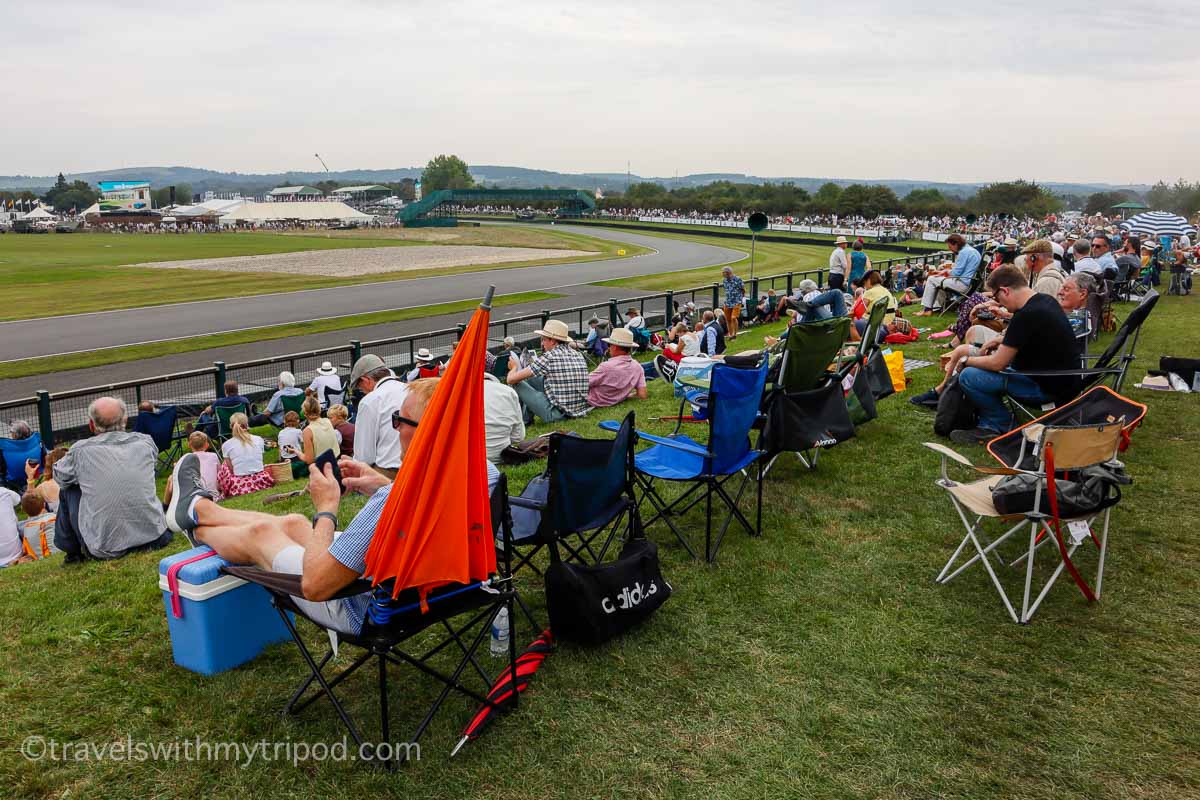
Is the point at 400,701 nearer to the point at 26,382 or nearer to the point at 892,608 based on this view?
the point at 892,608

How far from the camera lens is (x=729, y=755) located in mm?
3635

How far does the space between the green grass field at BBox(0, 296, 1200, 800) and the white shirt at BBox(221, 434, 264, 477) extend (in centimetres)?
349

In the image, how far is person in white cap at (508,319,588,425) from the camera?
32.0 feet

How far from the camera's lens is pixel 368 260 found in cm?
5069

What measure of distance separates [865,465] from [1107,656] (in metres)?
3.24

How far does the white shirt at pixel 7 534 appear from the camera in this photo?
24.2ft

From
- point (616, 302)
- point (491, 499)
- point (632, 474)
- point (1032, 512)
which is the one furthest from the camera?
point (616, 302)

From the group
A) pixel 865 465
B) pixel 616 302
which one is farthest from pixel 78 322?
pixel 865 465

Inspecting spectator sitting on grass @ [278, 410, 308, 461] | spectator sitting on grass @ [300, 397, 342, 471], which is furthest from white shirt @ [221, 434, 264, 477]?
spectator sitting on grass @ [300, 397, 342, 471]

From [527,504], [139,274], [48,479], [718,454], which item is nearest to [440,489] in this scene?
[527,504]

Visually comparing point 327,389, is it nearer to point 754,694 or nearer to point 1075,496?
point 754,694

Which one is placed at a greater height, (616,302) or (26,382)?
(616,302)

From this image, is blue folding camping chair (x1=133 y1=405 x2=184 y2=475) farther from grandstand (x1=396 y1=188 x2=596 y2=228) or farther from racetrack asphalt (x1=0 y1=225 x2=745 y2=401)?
grandstand (x1=396 y1=188 x2=596 y2=228)

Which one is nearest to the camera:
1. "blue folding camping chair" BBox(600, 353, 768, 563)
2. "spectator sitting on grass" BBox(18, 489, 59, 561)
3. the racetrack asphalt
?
"blue folding camping chair" BBox(600, 353, 768, 563)
